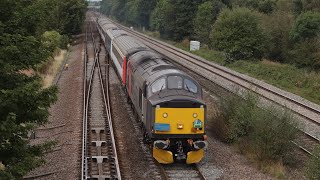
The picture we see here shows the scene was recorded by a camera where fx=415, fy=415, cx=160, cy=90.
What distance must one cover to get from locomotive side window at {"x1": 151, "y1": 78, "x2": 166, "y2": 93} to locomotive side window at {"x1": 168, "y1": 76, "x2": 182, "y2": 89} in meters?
0.20

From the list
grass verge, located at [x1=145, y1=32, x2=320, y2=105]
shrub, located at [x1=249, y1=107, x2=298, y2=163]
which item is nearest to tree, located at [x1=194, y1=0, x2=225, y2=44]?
grass verge, located at [x1=145, y1=32, x2=320, y2=105]

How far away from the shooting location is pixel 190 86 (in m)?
13.9

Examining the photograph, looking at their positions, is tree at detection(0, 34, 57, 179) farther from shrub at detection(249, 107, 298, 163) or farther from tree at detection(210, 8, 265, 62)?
tree at detection(210, 8, 265, 62)

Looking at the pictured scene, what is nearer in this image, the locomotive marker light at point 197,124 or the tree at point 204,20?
the locomotive marker light at point 197,124

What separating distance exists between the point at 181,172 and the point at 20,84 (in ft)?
19.1

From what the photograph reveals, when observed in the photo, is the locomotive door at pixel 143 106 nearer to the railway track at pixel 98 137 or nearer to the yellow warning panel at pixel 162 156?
the railway track at pixel 98 137

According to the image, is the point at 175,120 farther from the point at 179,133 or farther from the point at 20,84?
the point at 20,84

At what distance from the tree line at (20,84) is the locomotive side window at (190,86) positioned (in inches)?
200

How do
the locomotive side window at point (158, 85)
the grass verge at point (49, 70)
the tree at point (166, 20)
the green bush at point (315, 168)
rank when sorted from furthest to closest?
the tree at point (166, 20), the grass verge at point (49, 70), the locomotive side window at point (158, 85), the green bush at point (315, 168)

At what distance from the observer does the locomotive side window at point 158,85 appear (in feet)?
44.8

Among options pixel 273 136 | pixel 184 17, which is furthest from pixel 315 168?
pixel 184 17

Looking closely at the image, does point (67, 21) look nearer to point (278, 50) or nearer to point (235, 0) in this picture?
point (235, 0)

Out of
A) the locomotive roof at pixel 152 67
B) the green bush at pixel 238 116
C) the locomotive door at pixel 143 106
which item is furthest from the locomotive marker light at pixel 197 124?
the green bush at pixel 238 116

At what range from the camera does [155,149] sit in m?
13.1
